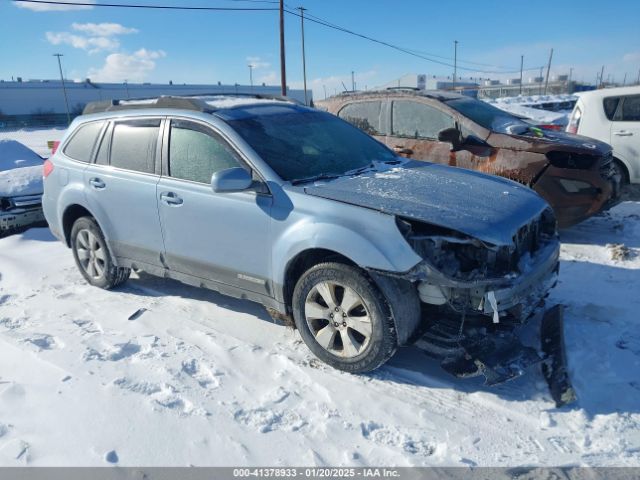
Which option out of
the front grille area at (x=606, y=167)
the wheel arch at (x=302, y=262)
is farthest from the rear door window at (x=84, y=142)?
the front grille area at (x=606, y=167)

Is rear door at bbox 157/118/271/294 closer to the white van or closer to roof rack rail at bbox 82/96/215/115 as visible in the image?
roof rack rail at bbox 82/96/215/115

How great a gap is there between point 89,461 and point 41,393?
0.86m

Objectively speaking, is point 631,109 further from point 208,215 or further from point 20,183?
point 20,183

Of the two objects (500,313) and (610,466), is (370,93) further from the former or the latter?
(610,466)

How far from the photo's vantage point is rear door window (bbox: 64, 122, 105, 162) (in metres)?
5.04

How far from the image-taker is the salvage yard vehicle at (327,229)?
124 inches

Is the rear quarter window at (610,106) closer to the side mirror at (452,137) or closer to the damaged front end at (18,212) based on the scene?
the side mirror at (452,137)

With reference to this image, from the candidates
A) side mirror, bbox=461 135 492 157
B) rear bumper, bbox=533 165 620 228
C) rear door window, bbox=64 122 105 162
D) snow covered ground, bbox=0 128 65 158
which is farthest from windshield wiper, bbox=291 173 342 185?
snow covered ground, bbox=0 128 65 158

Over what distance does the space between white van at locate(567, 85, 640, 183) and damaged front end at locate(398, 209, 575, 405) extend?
539 centimetres

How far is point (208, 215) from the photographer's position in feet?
13.0

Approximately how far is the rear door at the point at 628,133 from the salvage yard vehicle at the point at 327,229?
487cm

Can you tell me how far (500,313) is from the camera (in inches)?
125

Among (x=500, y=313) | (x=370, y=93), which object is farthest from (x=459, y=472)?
(x=370, y=93)

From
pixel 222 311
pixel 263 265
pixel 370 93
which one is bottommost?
pixel 222 311
